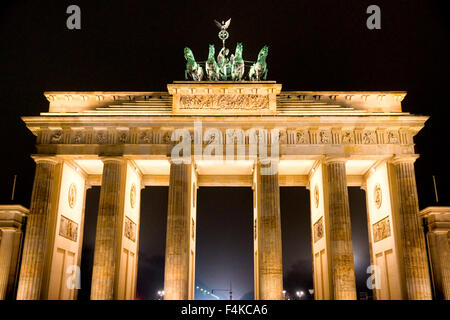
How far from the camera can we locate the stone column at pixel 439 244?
2842cm

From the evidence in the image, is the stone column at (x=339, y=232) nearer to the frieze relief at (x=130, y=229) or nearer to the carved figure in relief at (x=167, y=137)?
the carved figure in relief at (x=167, y=137)

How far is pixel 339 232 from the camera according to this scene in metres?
27.0

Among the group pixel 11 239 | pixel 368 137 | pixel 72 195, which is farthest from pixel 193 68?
pixel 11 239

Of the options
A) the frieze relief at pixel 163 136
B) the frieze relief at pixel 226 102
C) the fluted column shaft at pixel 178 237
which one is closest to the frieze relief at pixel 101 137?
the frieze relief at pixel 163 136

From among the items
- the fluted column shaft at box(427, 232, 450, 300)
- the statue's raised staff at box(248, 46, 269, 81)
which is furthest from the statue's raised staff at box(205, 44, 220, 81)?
the fluted column shaft at box(427, 232, 450, 300)

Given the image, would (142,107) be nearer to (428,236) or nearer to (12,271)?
(12,271)

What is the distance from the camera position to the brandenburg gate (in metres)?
26.4

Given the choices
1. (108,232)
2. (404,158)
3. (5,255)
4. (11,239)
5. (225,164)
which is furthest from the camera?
(225,164)

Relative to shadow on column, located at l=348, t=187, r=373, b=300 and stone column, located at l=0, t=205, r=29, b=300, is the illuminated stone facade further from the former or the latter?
shadow on column, located at l=348, t=187, r=373, b=300

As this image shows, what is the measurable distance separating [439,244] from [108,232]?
21.8 meters

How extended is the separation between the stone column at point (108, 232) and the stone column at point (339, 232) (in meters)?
13.3

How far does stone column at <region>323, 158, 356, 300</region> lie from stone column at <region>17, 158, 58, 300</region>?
1764 centimetres

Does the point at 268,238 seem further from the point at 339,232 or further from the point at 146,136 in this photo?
the point at 146,136
